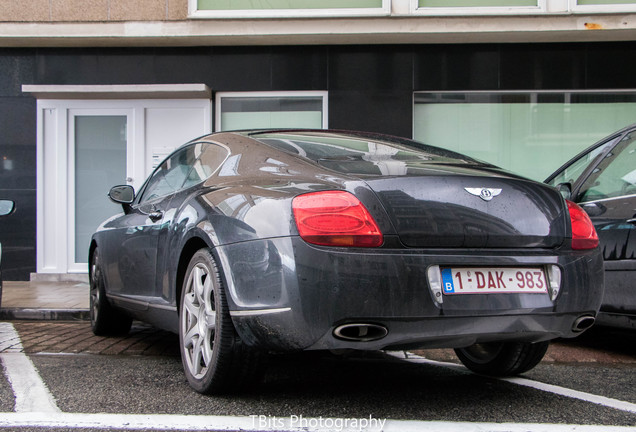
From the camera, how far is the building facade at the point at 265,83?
9.88 metres

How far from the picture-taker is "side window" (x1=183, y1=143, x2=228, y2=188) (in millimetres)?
4066

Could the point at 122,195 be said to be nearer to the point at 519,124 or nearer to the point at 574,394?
the point at 574,394

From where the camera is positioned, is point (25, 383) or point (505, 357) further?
point (505, 357)

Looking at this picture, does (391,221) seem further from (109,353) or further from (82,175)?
(82,175)

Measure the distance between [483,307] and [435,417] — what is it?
531 millimetres

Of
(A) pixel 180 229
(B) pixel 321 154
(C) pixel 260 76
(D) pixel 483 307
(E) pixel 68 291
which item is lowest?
(E) pixel 68 291

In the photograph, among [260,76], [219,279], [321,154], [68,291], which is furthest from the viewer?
[260,76]

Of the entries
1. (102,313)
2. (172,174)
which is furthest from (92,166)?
(172,174)

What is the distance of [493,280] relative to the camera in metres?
3.09

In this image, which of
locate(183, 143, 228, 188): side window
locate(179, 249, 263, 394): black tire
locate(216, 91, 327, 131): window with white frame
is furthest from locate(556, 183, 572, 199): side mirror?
locate(216, 91, 327, 131): window with white frame

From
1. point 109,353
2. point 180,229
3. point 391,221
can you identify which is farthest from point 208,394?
point 109,353

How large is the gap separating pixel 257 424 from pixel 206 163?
66.7 inches

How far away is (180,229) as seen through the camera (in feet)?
Answer: 12.8

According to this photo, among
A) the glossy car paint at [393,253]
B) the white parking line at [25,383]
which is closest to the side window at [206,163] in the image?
the glossy car paint at [393,253]
